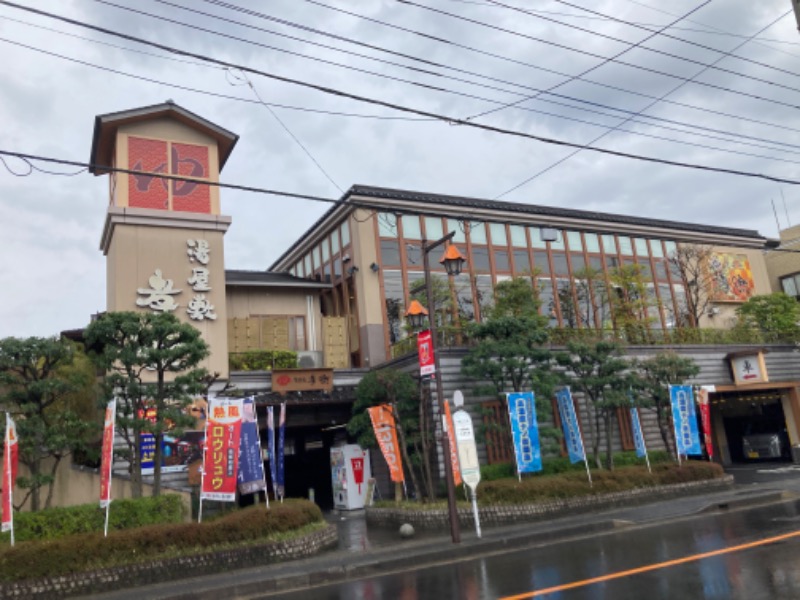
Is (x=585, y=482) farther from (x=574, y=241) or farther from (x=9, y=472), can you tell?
(x=574, y=241)

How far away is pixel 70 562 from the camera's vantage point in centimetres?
1122

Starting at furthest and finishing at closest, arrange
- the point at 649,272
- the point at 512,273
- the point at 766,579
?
1. the point at 649,272
2. the point at 512,273
3. the point at 766,579

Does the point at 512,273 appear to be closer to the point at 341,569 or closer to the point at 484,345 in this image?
the point at 484,345

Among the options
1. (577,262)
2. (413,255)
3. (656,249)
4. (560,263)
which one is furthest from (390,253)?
(656,249)

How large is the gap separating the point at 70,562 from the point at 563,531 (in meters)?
10.0

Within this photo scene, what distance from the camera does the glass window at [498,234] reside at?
→ 28.1 meters

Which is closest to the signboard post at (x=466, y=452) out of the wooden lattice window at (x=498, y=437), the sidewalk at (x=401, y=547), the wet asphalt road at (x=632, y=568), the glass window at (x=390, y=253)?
the sidewalk at (x=401, y=547)

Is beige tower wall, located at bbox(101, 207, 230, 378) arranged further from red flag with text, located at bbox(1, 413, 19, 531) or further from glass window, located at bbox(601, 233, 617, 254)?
glass window, located at bbox(601, 233, 617, 254)

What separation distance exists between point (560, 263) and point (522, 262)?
2.30 m

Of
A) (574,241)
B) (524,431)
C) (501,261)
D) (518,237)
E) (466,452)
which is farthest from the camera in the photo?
(574,241)

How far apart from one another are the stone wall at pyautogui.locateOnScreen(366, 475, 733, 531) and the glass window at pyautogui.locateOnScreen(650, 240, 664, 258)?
16.3 metres

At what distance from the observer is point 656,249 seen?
109ft

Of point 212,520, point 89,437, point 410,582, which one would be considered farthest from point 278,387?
point 410,582

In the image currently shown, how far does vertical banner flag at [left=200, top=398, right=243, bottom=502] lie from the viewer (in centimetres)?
1350
